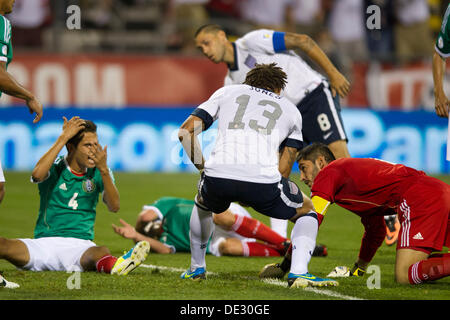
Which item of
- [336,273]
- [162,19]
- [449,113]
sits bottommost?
[336,273]

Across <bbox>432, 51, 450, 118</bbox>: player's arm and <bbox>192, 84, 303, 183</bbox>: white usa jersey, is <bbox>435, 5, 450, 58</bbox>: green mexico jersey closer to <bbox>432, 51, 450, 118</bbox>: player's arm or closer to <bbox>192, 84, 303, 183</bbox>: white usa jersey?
<bbox>432, 51, 450, 118</bbox>: player's arm

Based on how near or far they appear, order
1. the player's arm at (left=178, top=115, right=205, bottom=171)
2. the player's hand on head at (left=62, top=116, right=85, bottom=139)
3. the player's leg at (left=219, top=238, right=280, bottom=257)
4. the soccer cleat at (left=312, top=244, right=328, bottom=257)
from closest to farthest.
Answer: the player's arm at (left=178, top=115, right=205, bottom=171) → the player's hand on head at (left=62, top=116, right=85, bottom=139) → the soccer cleat at (left=312, top=244, right=328, bottom=257) → the player's leg at (left=219, top=238, right=280, bottom=257)

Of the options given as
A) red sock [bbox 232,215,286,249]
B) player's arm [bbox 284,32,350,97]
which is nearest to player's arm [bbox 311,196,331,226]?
red sock [bbox 232,215,286,249]

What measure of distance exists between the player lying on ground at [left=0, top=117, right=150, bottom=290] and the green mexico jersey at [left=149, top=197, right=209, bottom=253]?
1152 mm

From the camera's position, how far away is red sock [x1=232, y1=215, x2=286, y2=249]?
299 inches

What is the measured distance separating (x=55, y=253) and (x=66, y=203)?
44 centimetres

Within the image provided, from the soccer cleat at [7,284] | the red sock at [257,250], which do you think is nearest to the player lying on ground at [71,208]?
the soccer cleat at [7,284]

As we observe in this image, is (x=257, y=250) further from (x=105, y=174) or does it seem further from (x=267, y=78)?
(x=267, y=78)

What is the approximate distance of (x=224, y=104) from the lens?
5824 mm

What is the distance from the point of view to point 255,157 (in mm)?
5621

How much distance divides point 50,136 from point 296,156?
8.57 metres

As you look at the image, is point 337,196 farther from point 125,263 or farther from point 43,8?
point 43,8

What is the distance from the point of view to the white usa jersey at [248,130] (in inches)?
221
